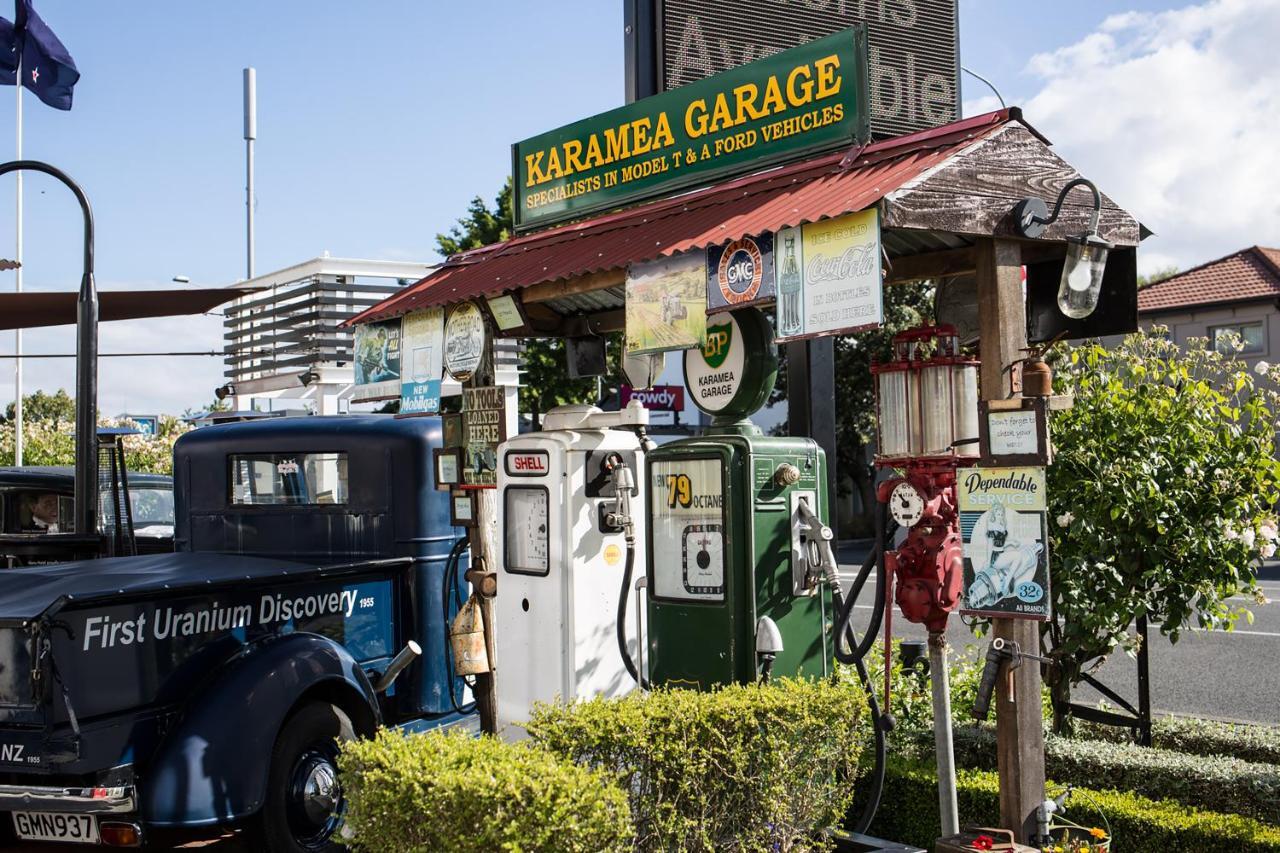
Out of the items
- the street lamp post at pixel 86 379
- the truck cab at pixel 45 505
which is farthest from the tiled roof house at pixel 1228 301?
the street lamp post at pixel 86 379

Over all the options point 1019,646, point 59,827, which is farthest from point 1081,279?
point 59,827

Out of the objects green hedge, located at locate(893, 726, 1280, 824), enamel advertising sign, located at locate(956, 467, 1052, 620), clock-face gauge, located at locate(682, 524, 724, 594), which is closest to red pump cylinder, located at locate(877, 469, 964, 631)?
enamel advertising sign, located at locate(956, 467, 1052, 620)

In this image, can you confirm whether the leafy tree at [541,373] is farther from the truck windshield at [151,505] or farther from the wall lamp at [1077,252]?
the wall lamp at [1077,252]

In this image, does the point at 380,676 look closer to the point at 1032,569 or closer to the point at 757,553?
the point at 757,553

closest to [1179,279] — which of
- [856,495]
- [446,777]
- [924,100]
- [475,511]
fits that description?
[856,495]

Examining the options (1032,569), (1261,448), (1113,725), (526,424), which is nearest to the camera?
(1032,569)

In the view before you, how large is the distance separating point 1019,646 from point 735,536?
1.54 meters

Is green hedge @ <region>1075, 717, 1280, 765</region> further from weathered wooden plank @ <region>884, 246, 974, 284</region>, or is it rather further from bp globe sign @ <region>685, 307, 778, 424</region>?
weathered wooden plank @ <region>884, 246, 974, 284</region>

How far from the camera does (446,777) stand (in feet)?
11.9

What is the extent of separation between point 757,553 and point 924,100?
3422 millimetres

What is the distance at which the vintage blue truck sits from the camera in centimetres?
498

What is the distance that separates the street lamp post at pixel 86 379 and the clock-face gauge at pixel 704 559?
464 centimetres

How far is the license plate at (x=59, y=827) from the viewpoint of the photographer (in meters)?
5.15

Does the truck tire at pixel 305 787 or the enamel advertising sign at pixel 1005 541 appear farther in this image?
the truck tire at pixel 305 787
